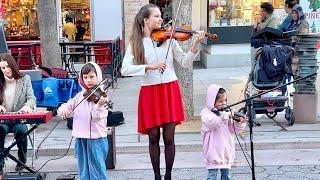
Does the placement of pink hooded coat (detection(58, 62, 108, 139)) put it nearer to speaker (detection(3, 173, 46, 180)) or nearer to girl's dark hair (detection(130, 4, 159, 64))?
girl's dark hair (detection(130, 4, 159, 64))

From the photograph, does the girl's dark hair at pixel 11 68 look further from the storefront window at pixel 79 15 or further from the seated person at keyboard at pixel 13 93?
the storefront window at pixel 79 15

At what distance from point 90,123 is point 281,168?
240 centimetres

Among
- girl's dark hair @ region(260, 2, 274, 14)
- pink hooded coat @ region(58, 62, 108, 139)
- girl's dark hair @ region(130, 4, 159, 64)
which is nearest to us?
pink hooded coat @ region(58, 62, 108, 139)

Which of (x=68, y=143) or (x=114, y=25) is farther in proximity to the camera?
(x=114, y=25)

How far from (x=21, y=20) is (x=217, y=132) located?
1046cm

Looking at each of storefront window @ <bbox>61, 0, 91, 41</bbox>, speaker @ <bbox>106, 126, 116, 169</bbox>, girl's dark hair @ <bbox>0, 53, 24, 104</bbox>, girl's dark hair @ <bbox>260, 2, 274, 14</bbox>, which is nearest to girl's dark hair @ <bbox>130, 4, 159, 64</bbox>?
speaker @ <bbox>106, 126, 116, 169</bbox>

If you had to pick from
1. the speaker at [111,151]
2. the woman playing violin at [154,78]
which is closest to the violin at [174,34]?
the woman playing violin at [154,78]

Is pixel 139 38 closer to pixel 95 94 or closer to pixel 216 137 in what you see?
pixel 95 94

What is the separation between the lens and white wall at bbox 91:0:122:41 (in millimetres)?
13664

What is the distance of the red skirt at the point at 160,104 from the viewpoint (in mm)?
5367

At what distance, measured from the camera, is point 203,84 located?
12000 mm

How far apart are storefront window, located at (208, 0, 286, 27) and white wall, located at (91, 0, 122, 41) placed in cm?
244

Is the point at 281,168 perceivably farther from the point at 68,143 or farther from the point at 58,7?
the point at 58,7

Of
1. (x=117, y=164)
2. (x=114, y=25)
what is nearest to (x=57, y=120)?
(x=117, y=164)
